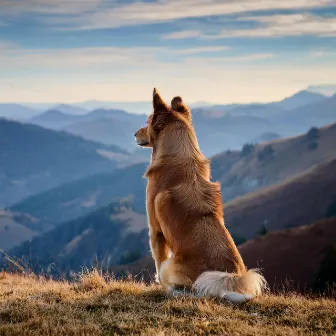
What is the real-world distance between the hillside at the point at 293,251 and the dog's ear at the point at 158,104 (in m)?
63.3

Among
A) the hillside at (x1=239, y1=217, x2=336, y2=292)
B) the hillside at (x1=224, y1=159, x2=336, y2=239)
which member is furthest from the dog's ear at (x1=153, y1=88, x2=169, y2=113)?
the hillside at (x1=224, y1=159, x2=336, y2=239)

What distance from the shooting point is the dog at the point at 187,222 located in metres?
7.18

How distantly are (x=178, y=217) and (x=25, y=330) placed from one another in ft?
8.33

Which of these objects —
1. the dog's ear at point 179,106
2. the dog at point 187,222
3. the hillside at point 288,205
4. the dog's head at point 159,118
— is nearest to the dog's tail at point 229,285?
the dog at point 187,222

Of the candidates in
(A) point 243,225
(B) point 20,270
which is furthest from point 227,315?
(A) point 243,225

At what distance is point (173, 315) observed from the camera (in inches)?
262

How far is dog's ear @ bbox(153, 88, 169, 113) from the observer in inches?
328

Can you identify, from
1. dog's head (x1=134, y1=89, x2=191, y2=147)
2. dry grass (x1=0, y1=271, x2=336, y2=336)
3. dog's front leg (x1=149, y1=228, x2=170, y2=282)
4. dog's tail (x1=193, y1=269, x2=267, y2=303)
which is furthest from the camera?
dog's head (x1=134, y1=89, x2=191, y2=147)

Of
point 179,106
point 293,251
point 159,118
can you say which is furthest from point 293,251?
point 159,118

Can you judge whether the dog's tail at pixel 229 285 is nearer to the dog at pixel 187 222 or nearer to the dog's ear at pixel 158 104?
the dog at pixel 187 222

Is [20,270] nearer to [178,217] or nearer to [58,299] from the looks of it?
[58,299]

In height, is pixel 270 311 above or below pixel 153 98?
below

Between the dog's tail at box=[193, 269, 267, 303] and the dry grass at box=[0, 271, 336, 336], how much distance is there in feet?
0.45

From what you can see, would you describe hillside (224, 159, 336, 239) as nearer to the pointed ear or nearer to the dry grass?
the pointed ear
